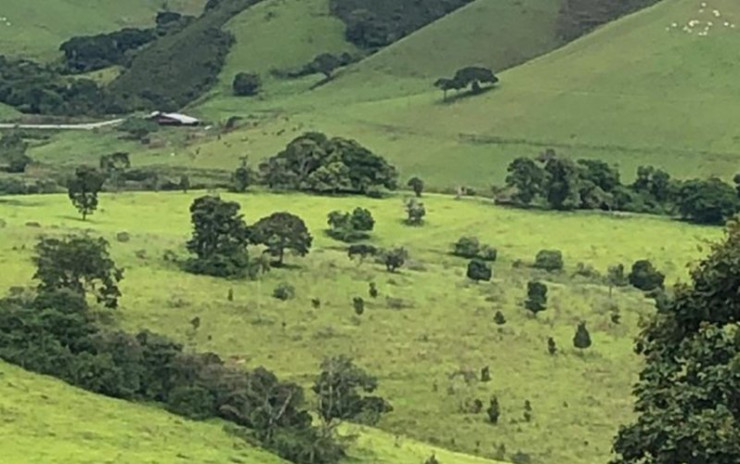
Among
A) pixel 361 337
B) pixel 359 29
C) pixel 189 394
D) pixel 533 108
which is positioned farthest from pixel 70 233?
pixel 359 29

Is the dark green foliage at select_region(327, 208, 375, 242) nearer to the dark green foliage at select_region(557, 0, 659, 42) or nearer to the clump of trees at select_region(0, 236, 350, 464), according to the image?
the clump of trees at select_region(0, 236, 350, 464)

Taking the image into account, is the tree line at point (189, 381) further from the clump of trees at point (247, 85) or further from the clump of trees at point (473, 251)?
the clump of trees at point (247, 85)

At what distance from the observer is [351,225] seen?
6394 cm

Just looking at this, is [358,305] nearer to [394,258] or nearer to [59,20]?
[394,258]

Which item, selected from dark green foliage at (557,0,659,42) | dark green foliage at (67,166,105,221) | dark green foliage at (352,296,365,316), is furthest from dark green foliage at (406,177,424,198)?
dark green foliage at (557,0,659,42)

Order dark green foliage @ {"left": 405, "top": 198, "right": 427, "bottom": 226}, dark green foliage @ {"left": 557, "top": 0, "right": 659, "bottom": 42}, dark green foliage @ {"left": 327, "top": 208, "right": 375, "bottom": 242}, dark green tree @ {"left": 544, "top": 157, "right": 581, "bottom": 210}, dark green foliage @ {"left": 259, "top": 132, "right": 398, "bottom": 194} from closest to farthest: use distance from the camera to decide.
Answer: dark green foliage @ {"left": 327, "top": 208, "right": 375, "bottom": 242}
dark green foliage @ {"left": 405, "top": 198, "right": 427, "bottom": 226}
dark green tree @ {"left": 544, "top": 157, "right": 581, "bottom": 210}
dark green foliage @ {"left": 259, "top": 132, "right": 398, "bottom": 194}
dark green foliage @ {"left": 557, "top": 0, "right": 659, "bottom": 42}

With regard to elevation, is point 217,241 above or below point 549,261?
below

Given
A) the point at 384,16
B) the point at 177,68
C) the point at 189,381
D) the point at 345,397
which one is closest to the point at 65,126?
the point at 177,68

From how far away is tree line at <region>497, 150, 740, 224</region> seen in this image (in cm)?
7144

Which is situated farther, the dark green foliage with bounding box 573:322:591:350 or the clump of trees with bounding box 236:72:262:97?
the clump of trees with bounding box 236:72:262:97

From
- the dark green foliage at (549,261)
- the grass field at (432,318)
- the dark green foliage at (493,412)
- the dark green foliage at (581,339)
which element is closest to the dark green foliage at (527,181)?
the grass field at (432,318)

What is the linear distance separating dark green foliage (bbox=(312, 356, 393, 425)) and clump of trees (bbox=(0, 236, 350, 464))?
2cm

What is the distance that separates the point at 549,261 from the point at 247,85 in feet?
215

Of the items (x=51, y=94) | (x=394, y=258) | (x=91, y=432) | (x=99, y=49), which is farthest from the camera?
(x=99, y=49)
